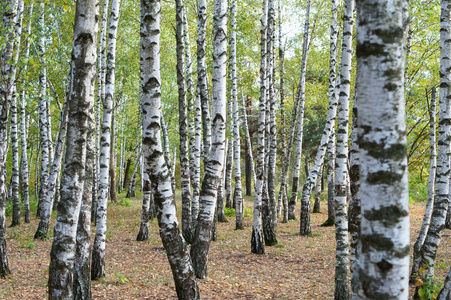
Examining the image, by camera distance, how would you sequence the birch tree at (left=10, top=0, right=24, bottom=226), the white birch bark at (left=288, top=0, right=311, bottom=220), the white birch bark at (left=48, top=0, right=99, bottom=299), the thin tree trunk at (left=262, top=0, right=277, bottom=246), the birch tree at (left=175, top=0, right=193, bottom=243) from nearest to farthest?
the white birch bark at (left=48, top=0, right=99, bottom=299) < the birch tree at (left=10, top=0, right=24, bottom=226) < the birch tree at (left=175, top=0, right=193, bottom=243) < the thin tree trunk at (left=262, top=0, right=277, bottom=246) < the white birch bark at (left=288, top=0, right=311, bottom=220)

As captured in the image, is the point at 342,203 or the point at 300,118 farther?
the point at 300,118

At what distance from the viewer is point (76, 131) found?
12.7 feet

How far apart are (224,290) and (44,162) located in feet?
31.2

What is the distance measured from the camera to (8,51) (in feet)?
23.9

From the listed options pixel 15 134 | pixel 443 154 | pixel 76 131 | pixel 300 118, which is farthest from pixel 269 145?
pixel 76 131

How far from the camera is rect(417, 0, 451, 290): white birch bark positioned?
19.1 feet

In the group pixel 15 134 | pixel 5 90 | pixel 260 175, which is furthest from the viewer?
pixel 15 134

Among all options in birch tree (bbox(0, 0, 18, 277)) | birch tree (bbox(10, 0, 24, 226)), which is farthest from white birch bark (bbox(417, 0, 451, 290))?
birch tree (bbox(0, 0, 18, 277))

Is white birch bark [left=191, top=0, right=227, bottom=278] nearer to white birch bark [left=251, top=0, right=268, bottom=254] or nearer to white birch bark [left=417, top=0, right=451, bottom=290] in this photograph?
white birch bark [left=251, top=0, right=268, bottom=254]

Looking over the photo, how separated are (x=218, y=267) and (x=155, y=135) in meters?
5.15

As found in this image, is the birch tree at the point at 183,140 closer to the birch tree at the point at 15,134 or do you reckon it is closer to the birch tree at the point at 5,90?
the birch tree at the point at 15,134

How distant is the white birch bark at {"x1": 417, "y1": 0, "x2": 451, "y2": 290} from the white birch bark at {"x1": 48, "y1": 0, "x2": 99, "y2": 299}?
216 inches

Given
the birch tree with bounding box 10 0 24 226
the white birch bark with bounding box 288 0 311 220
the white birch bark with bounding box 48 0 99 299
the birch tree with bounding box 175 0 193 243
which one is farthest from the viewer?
the white birch bark with bounding box 288 0 311 220

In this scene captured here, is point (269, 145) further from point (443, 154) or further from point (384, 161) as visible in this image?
point (384, 161)
